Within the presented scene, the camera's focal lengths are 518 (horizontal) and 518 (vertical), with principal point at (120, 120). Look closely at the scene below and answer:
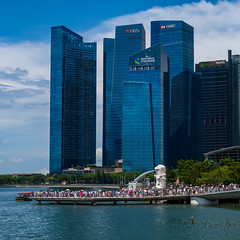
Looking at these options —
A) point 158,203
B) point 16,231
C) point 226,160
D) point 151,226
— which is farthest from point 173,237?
point 226,160

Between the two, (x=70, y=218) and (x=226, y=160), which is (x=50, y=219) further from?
(x=226, y=160)

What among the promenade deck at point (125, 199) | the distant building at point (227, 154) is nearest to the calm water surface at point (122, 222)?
the promenade deck at point (125, 199)

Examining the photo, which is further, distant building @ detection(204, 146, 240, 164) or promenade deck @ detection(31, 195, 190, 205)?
distant building @ detection(204, 146, 240, 164)

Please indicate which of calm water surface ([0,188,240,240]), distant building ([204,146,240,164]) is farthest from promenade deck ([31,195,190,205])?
distant building ([204,146,240,164])

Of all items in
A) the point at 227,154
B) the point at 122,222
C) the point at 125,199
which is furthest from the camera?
the point at 227,154

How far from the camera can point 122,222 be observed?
82.6 meters

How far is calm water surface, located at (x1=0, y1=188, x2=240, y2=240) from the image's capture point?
71675 millimetres

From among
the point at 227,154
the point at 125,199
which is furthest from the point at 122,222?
the point at 227,154

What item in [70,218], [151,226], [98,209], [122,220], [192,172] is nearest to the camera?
[151,226]

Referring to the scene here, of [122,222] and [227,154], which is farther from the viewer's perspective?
[227,154]

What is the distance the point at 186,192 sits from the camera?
377 ft

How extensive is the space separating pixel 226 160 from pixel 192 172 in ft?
44.4

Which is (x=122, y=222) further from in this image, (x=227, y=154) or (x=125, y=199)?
(x=227, y=154)

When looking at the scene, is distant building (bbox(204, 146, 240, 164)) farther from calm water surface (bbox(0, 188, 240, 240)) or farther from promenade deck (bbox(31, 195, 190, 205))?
calm water surface (bbox(0, 188, 240, 240))
